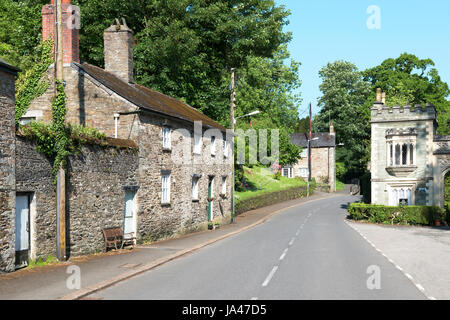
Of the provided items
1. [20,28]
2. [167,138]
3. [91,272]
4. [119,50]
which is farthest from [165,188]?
[20,28]

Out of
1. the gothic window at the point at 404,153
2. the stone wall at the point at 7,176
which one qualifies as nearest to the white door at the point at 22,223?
the stone wall at the point at 7,176

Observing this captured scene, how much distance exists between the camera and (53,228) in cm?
1614

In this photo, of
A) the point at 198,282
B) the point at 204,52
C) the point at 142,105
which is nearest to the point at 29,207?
the point at 198,282

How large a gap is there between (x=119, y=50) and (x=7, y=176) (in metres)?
14.0

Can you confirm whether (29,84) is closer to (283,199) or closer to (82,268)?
(82,268)

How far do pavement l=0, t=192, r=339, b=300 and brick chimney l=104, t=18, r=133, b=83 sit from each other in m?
10.0

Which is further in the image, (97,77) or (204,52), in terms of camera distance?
(204,52)

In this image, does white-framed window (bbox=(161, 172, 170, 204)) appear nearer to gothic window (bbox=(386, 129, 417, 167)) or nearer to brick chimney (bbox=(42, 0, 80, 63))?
brick chimney (bbox=(42, 0, 80, 63))

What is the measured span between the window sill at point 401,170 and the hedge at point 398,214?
423 centimetres

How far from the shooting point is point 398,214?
36.2m

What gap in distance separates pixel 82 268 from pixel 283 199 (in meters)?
44.0

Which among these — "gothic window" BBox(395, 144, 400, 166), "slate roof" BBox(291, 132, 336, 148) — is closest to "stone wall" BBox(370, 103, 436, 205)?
"gothic window" BBox(395, 144, 400, 166)

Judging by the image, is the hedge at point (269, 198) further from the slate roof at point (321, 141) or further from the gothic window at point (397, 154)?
the gothic window at point (397, 154)

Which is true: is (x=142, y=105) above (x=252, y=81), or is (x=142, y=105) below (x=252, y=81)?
below
